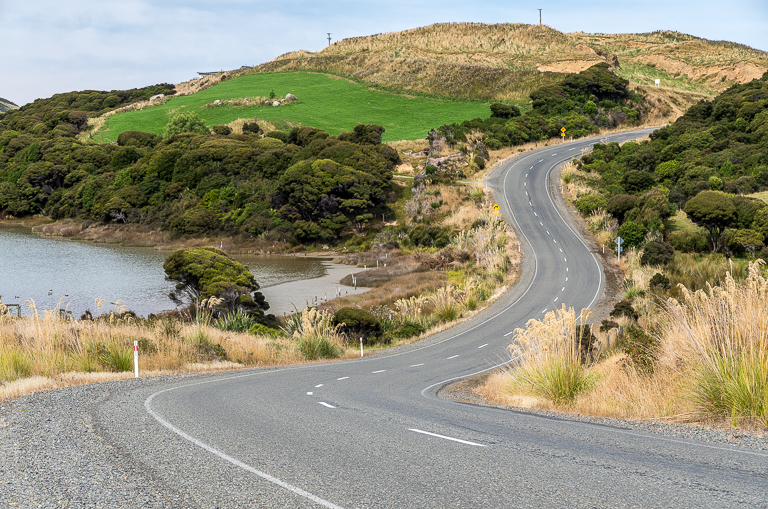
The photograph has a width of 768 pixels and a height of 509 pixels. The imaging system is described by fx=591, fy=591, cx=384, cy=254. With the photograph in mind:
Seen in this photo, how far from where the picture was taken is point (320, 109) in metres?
99.1

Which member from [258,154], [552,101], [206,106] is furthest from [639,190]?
[206,106]

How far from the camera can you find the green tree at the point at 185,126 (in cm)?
9181

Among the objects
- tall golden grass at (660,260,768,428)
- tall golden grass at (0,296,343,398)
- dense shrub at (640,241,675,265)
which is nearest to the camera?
tall golden grass at (660,260,768,428)

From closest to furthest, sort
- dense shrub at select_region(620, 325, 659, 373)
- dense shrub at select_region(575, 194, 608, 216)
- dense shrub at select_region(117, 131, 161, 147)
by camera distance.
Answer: dense shrub at select_region(620, 325, 659, 373) → dense shrub at select_region(575, 194, 608, 216) → dense shrub at select_region(117, 131, 161, 147)

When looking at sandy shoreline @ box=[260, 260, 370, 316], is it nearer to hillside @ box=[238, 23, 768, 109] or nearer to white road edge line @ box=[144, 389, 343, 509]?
white road edge line @ box=[144, 389, 343, 509]

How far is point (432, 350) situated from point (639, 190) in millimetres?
38696

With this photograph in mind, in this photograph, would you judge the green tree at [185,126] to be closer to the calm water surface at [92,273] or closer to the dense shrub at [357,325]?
the calm water surface at [92,273]

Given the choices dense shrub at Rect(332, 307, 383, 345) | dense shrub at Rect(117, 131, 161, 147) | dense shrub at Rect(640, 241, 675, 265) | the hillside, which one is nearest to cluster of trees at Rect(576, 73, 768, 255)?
dense shrub at Rect(640, 241, 675, 265)

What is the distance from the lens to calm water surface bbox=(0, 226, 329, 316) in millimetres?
36781

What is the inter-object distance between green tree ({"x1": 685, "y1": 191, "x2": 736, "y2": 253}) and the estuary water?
78.5ft

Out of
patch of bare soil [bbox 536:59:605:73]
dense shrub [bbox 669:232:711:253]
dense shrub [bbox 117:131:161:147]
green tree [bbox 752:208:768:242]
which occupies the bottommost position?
dense shrub [bbox 669:232:711:253]

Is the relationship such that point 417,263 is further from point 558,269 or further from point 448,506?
point 448,506

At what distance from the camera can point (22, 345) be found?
1304 centimetres

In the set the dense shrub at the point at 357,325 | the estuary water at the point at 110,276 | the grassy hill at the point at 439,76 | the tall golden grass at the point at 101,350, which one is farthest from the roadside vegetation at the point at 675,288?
the grassy hill at the point at 439,76
